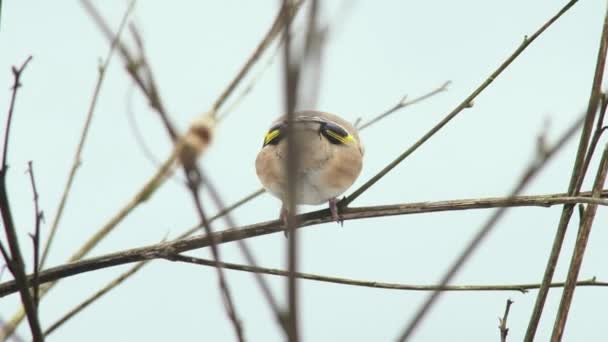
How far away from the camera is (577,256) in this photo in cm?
133

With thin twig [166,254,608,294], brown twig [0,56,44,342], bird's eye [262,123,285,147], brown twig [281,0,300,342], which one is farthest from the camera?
bird's eye [262,123,285,147]

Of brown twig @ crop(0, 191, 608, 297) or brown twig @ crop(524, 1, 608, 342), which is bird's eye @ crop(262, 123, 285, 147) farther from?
brown twig @ crop(524, 1, 608, 342)

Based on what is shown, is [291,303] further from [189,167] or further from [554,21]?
[554,21]

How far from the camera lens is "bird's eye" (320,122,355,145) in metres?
3.01

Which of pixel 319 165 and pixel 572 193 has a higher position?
pixel 319 165

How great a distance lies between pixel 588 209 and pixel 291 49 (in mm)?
1082

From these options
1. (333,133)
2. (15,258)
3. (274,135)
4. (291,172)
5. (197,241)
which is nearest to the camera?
(291,172)

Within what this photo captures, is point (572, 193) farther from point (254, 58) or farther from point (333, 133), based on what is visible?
point (333, 133)

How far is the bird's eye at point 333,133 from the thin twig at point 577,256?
5.27ft

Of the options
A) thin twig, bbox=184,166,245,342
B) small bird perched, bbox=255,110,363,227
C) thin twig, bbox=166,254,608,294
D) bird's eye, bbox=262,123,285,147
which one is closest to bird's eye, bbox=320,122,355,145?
small bird perched, bbox=255,110,363,227

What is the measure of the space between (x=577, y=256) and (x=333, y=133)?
1.78m

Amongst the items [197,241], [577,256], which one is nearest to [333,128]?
[197,241]

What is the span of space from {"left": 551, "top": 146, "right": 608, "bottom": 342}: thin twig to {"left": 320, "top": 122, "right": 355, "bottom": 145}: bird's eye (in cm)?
161

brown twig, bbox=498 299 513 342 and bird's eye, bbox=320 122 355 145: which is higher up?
bird's eye, bbox=320 122 355 145
